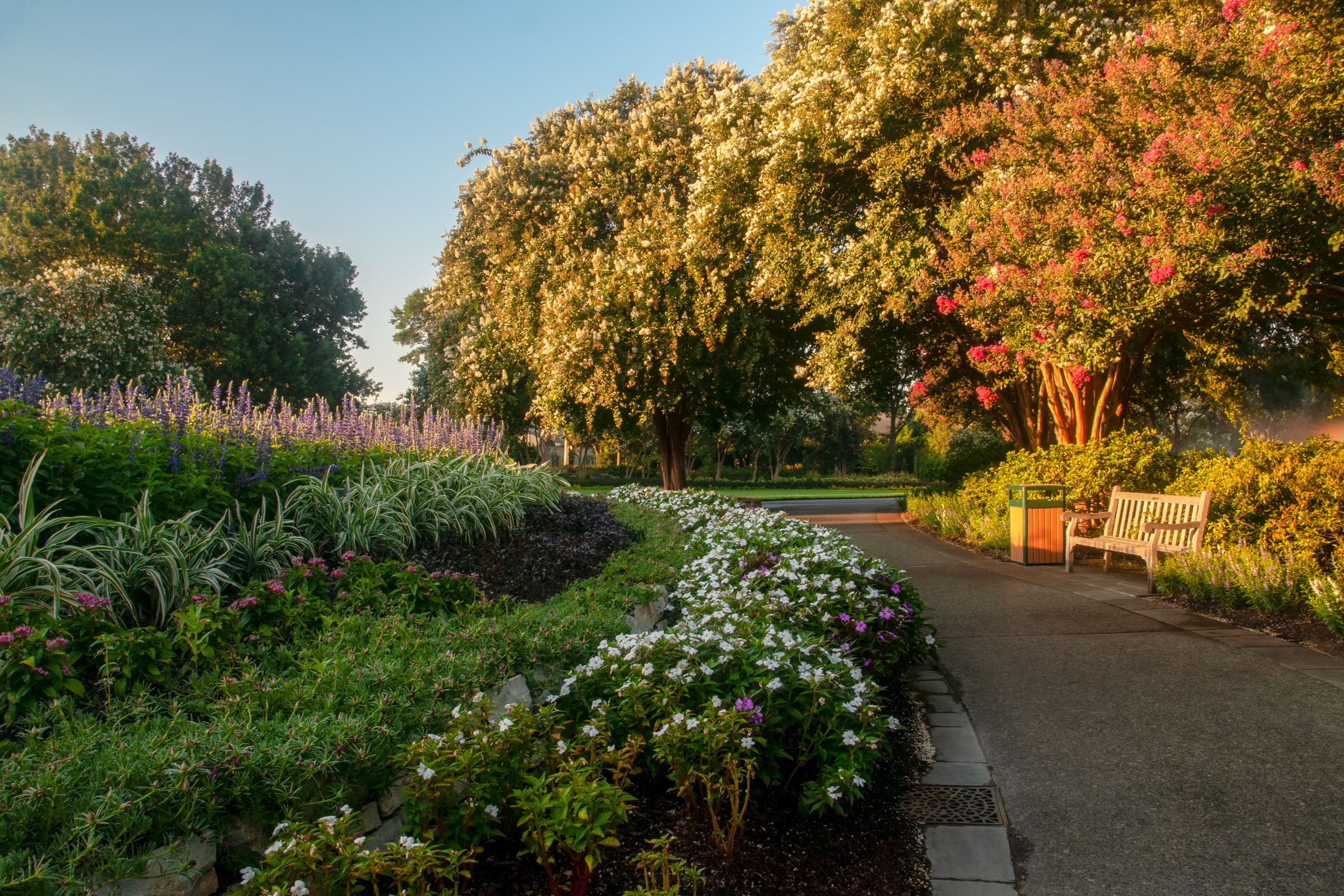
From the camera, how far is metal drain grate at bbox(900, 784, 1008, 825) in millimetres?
3051

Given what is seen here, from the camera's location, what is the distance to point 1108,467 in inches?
378

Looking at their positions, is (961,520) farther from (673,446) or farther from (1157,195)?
(673,446)

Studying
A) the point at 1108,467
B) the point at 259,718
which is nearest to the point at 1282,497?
the point at 1108,467

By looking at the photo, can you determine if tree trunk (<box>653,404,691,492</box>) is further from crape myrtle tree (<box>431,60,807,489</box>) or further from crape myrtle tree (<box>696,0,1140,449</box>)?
crape myrtle tree (<box>696,0,1140,449</box>)

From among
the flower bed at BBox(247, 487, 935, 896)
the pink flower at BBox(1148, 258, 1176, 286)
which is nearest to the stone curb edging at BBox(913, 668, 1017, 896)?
the flower bed at BBox(247, 487, 935, 896)

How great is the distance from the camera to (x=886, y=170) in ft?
35.4

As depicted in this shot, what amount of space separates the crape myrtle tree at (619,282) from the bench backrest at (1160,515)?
23.7ft

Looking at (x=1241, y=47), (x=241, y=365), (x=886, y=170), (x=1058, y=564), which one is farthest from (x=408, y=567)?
(x=241, y=365)

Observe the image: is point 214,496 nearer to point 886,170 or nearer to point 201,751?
point 201,751

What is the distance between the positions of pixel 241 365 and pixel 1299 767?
35.1 m

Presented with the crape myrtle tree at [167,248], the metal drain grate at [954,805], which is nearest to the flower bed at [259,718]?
the metal drain grate at [954,805]

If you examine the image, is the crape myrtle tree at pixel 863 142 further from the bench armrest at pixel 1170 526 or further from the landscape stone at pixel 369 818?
the landscape stone at pixel 369 818

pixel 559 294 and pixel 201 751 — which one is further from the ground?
pixel 559 294

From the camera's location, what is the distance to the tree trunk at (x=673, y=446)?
17562mm
